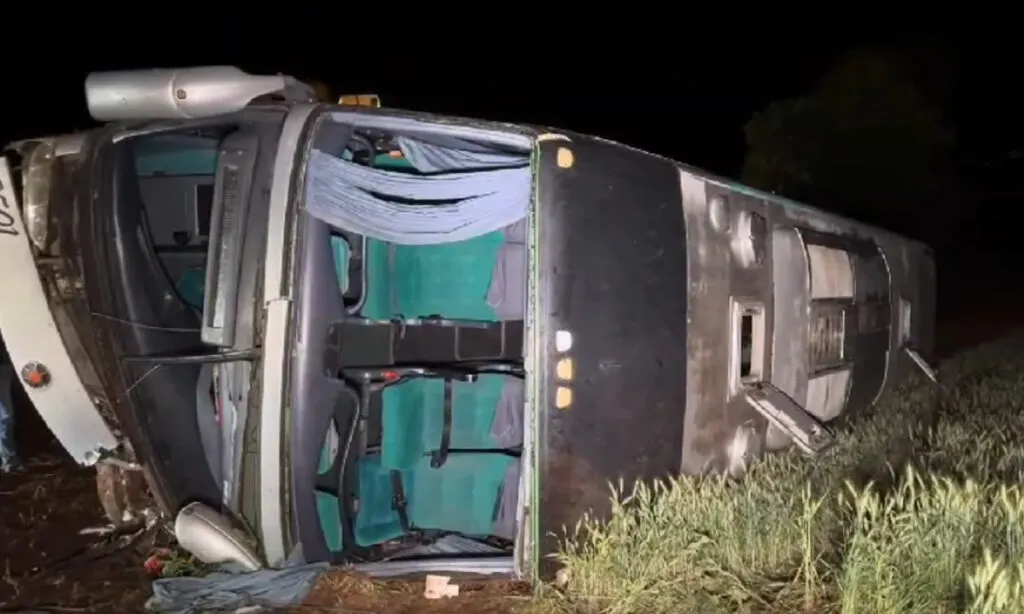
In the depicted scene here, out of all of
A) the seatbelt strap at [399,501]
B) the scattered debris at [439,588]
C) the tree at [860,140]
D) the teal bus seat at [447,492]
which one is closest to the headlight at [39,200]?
the teal bus seat at [447,492]

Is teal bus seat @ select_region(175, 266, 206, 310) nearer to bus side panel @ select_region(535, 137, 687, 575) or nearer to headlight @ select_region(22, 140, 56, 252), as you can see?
headlight @ select_region(22, 140, 56, 252)

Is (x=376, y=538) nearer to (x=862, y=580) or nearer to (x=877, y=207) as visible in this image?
(x=862, y=580)

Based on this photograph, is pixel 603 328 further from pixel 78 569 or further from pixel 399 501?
pixel 78 569

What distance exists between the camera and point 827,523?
3.70m

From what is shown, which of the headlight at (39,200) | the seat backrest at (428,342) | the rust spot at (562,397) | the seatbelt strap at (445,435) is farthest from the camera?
the seatbelt strap at (445,435)

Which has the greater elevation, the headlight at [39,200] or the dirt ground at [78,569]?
the headlight at [39,200]

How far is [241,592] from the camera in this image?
4059mm

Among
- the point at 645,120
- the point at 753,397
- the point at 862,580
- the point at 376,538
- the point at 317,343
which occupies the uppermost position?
the point at 645,120

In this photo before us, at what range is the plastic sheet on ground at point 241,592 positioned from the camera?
4008 millimetres

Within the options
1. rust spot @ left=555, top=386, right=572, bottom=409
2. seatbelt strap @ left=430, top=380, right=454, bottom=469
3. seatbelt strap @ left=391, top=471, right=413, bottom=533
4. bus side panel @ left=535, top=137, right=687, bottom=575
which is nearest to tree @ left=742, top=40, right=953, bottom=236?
seatbelt strap @ left=430, top=380, right=454, bottom=469

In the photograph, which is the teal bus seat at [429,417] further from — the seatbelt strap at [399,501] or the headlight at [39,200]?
the headlight at [39,200]

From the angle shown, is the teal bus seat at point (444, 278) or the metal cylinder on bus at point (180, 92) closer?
the metal cylinder on bus at point (180, 92)

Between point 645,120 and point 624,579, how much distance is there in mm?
25059

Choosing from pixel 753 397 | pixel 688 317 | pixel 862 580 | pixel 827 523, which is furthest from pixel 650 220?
pixel 862 580
